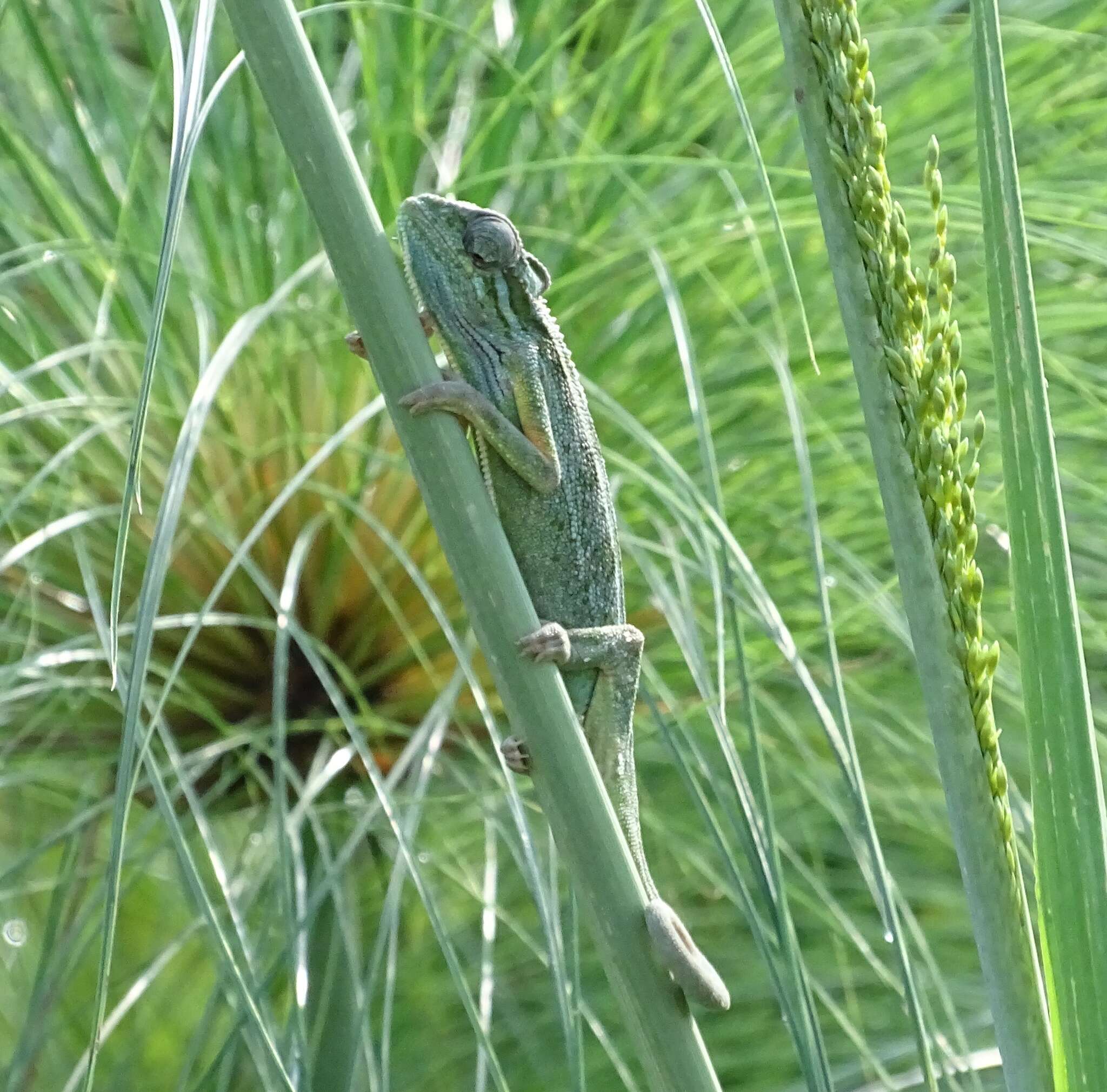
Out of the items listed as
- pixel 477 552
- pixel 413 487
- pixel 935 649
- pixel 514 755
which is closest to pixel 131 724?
pixel 477 552

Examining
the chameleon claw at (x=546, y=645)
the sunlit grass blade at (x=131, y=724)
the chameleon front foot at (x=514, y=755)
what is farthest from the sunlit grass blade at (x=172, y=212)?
the chameleon front foot at (x=514, y=755)

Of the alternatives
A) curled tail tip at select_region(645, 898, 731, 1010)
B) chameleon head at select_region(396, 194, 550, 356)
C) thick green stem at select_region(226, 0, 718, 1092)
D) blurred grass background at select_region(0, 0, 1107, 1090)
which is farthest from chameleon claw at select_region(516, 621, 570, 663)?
blurred grass background at select_region(0, 0, 1107, 1090)

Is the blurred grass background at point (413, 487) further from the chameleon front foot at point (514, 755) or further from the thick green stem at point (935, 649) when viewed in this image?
the thick green stem at point (935, 649)

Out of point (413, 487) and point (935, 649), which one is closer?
point (935, 649)

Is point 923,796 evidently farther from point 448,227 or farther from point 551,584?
point 448,227

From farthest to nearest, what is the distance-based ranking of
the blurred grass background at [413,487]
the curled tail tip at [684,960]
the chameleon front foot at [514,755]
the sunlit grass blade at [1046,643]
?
the blurred grass background at [413,487] < the chameleon front foot at [514,755] < the curled tail tip at [684,960] < the sunlit grass blade at [1046,643]

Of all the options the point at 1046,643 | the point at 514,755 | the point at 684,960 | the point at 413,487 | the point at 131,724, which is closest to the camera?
the point at 1046,643

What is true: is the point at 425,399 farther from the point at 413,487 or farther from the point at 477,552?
the point at 413,487
